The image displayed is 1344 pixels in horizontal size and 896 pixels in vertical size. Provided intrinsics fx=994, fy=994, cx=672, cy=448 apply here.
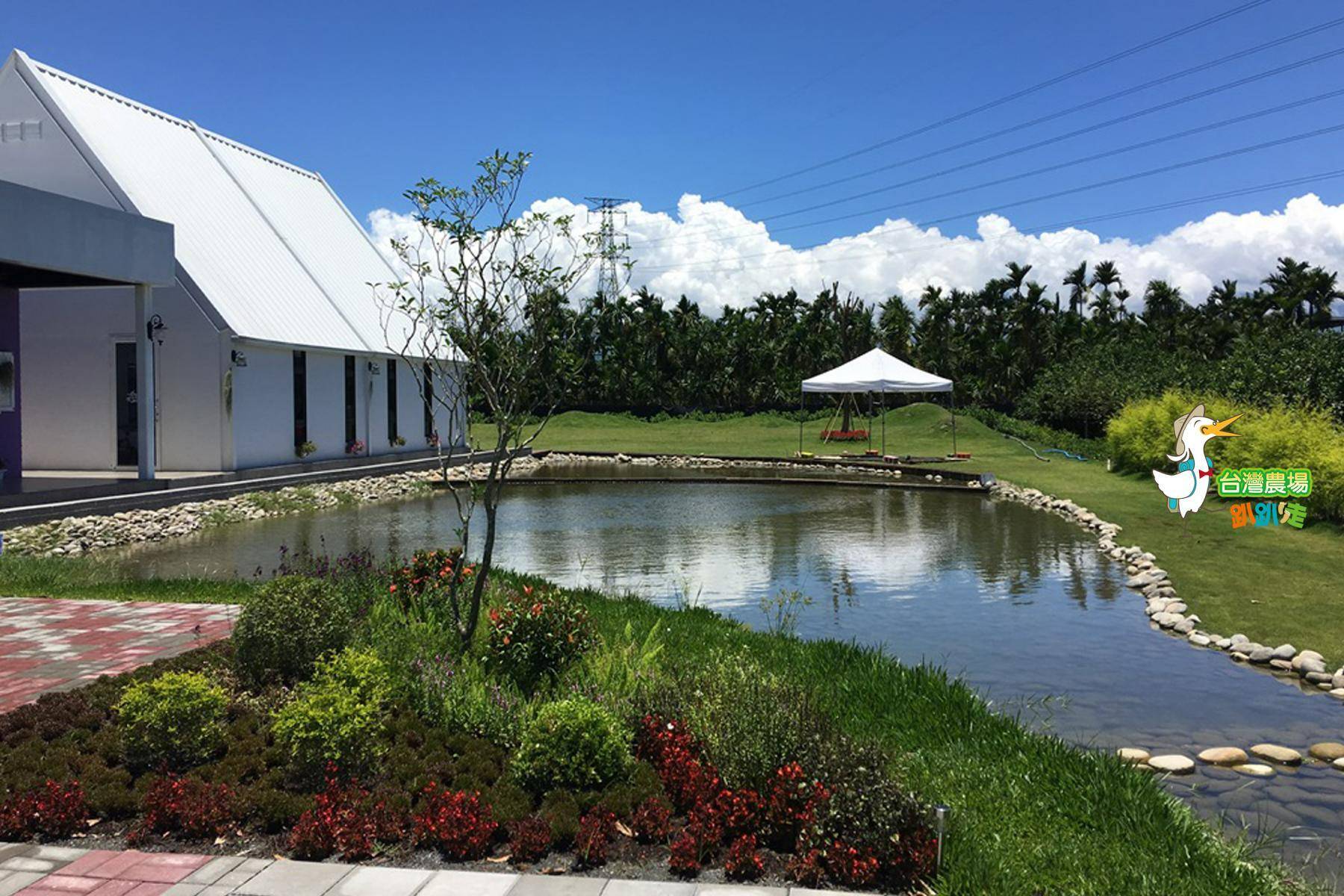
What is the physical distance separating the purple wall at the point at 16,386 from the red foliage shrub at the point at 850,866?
18246mm

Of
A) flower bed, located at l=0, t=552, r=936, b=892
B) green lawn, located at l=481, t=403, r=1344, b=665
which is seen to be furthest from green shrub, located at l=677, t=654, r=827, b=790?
green lawn, located at l=481, t=403, r=1344, b=665

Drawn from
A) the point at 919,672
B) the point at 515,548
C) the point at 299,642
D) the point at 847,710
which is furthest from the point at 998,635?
the point at 515,548

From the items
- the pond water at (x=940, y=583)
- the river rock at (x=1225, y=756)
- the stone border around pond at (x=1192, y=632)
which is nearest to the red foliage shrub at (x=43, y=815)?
the pond water at (x=940, y=583)

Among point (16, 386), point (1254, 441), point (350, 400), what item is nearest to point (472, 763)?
point (16, 386)

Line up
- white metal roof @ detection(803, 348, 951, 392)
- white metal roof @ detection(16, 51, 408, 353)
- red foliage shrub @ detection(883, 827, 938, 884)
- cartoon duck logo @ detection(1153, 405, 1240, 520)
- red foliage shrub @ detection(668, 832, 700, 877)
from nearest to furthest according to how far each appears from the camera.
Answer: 1. red foliage shrub @ detection(883, 827, 938, 884)
2. red foliage shrub @ detection(668, 832, 700, 877)
3. cartoon duck logo @ detection(1153, 405, 1240, 520)
4. white metal roof @ detection(16, 51, 408, 353)
5. white metal roof @ detection(803, 348, 951, 392)

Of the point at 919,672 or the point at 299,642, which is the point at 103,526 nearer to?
the point at 299,642

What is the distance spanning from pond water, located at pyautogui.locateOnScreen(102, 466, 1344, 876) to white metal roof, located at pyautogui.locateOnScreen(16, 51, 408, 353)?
19.4 feet

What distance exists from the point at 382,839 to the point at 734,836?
1.65 metres

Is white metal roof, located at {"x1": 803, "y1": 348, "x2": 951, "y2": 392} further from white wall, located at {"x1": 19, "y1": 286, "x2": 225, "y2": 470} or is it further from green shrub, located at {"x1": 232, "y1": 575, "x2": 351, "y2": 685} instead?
green shrub, located at {"x1": 232, "y1": 575, "x2": 351, "y2": 685}

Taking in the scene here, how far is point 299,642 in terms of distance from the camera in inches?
266

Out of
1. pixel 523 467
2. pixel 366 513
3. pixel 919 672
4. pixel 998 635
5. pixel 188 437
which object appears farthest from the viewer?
pixel 523 467

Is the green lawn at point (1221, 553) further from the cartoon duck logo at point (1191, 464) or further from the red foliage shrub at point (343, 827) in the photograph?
the red foliage shrub at point (343, 827)

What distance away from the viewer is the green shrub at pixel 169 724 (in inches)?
215

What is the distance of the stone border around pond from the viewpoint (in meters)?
8.26
